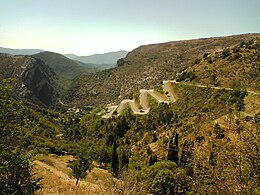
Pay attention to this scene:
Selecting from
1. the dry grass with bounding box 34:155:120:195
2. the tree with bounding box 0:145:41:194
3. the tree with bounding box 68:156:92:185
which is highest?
the tree with bounding box 0:145:41:194

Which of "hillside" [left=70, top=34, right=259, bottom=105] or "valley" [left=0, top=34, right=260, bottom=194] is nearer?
"valley" [left=0, top=34, right=260, bottom=194]

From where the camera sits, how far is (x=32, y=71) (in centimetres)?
19262

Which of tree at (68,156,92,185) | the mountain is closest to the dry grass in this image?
tree at (68,156,92,185)

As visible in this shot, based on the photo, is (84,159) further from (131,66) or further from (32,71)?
(32,71)

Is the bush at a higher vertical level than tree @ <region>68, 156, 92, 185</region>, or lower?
higher

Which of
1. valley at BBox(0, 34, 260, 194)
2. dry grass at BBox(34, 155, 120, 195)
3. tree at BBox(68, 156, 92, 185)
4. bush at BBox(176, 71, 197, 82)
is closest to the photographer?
valley at BBox(0, 34, 260, 194)

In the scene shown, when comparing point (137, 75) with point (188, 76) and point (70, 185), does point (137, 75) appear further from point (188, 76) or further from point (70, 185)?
point (70, 185)

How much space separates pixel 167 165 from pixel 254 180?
1981 centimetres

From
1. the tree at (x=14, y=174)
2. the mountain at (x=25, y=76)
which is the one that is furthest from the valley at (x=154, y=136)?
the mountain at (x=25, y=76)

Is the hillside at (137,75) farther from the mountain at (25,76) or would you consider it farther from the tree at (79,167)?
the tree at (79,167)

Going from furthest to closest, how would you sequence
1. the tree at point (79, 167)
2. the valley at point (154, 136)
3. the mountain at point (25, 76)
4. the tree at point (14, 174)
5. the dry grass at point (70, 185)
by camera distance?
the mountain at point (25, 76) < the tree at point (79, 167) < the tree at point (14, 174) < the dry grass at point (70, 185) < the valley at point (154, 136)

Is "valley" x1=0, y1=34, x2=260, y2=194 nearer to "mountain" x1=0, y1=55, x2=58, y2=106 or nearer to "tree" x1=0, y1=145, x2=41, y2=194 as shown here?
"tree" x1=0, y1=145, x2=41, y2=194

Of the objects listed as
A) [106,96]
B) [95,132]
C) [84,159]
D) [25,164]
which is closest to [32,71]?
[106,96]

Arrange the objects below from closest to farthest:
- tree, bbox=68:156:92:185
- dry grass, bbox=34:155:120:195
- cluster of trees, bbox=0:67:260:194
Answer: cluster of trees, bbox=0:67:260:194 < dry grass, bbox=34:155:120:195 < tree, bbox=68:156:92:185
